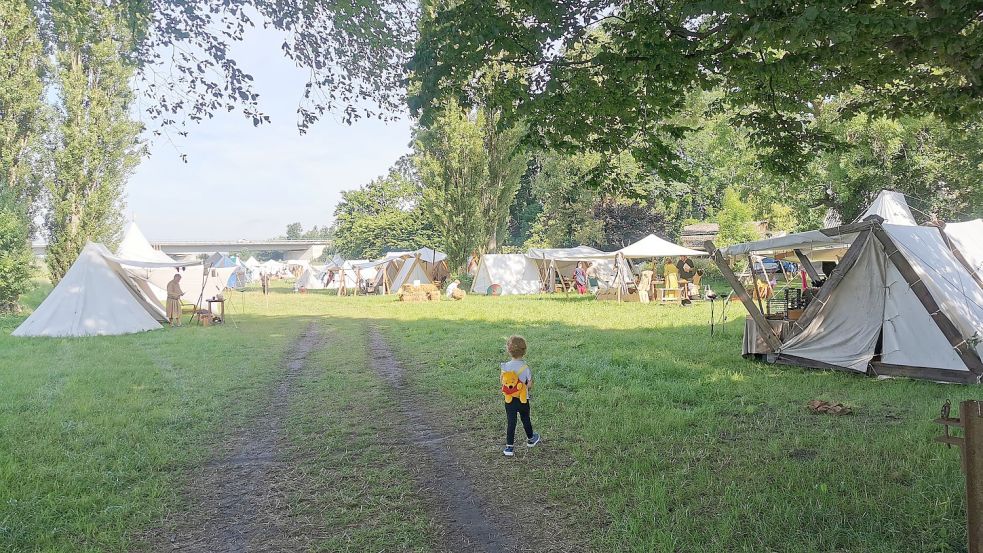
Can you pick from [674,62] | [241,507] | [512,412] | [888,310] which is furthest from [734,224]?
[241,507]

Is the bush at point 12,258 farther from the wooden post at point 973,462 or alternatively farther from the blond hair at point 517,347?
the wooden post at point 973,462

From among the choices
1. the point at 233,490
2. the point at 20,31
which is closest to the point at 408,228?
the point at 20,31

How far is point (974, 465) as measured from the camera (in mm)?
2727

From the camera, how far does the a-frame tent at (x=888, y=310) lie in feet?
26.5

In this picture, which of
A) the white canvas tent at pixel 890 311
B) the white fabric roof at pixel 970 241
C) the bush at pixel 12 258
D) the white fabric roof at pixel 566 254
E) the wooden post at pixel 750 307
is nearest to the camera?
the white canvas tent at pixel 890 311

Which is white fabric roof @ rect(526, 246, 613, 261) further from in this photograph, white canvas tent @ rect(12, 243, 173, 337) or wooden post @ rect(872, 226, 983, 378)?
wooden post @ rect(872, 226, 983, 378)

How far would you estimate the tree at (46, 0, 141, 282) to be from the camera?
2153 cm

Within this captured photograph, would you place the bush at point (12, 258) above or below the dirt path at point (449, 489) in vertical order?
above

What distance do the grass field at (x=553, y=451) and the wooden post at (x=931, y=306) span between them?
0.51 metres

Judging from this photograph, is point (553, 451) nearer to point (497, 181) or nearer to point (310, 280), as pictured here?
point (497, 181)

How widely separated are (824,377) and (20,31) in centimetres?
2415

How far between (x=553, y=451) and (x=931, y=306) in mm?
5969

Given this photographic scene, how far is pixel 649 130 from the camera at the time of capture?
6.09 meters

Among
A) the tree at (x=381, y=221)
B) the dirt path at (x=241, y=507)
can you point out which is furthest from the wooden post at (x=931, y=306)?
the tree at (x=381, y=221)
